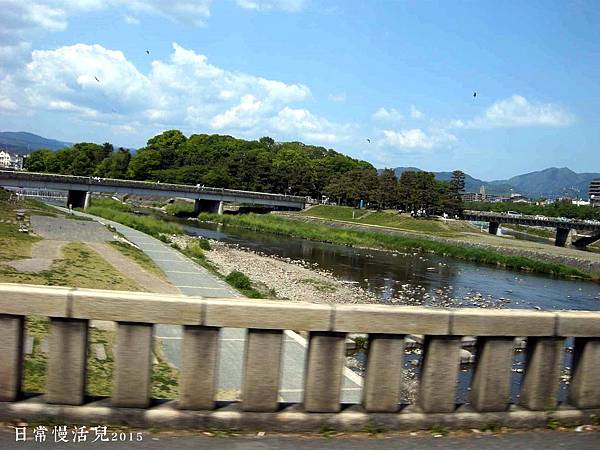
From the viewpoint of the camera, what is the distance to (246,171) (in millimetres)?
111938

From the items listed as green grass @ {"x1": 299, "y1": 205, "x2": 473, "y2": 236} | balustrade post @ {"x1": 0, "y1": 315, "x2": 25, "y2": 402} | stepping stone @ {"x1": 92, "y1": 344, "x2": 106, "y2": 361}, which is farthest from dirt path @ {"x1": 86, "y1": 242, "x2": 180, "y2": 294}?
green grass @ {"x1": 299, "y1": 205, "x2": 473, "y2": 236}

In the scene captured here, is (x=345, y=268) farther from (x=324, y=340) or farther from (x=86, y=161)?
(x=86, y=161)

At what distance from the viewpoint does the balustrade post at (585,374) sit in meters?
5.47

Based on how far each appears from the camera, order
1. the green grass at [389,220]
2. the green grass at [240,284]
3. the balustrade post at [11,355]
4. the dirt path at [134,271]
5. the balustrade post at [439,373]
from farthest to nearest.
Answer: the green grass at [389,220] < the green grass at [240,284] < the dirt path at [134,271] < the balustrade post at [439,373] < the balustrade post at [11,355]

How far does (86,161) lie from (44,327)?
128 m

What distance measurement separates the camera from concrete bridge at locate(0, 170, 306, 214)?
77812mm

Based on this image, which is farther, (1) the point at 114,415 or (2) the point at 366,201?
(2) the point at 366,201

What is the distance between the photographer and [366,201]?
348 feet

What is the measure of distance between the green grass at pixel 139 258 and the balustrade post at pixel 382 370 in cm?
2108

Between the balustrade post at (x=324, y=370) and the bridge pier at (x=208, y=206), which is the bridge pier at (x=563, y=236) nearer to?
the bridge pier at (x=208, y=206)

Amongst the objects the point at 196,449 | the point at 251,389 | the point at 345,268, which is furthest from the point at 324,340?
the point at 345,268

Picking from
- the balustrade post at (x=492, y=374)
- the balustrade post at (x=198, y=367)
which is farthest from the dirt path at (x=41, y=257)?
the balustrade post at (x=492, y=374)

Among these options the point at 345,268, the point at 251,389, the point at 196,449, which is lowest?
the point at 345,268

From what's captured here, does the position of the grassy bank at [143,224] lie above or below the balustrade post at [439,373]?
below
